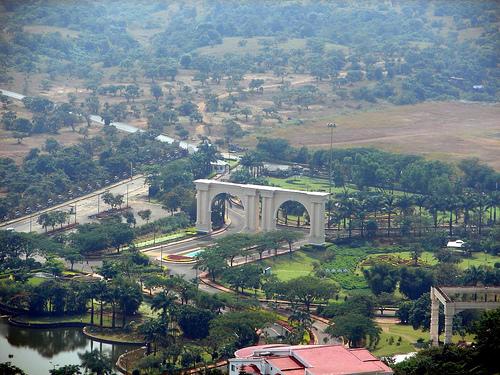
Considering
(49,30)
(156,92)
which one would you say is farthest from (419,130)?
(49,30)

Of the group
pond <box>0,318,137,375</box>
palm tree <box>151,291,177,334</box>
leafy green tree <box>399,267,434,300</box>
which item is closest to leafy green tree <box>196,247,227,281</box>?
palm tree <box>151,291,177,334</box>

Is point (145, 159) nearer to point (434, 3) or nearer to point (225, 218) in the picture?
point (225, 218)

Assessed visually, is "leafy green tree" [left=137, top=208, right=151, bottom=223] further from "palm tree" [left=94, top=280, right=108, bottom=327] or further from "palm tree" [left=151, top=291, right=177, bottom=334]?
"palm tree" [left=151, top=291, right=177, bottom=334]

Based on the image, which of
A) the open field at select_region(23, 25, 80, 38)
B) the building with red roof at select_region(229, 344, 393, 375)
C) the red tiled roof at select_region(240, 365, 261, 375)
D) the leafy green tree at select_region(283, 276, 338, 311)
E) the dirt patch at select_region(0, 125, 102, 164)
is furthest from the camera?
the open field at select_region(23, 25, 80, 38)

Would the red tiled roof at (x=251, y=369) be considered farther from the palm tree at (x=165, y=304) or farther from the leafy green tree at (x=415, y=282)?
the leafy green tree at (x=415, y=282)

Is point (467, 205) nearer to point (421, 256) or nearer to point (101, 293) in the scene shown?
point (421, 256)

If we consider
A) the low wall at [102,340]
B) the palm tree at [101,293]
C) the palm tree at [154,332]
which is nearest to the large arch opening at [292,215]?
the palm tree at [101,293]

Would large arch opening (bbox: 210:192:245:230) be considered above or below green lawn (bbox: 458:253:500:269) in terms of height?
above
